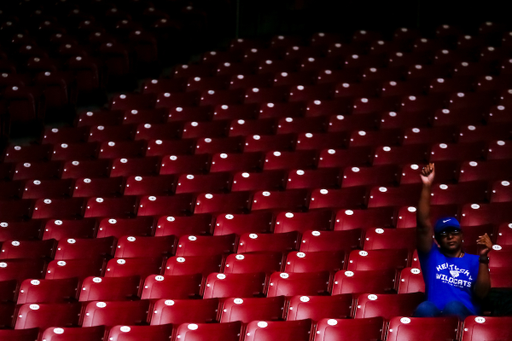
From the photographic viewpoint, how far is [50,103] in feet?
20.7

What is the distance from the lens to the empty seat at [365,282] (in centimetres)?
354

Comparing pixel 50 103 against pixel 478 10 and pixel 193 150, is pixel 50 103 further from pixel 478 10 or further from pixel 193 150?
pixel 478 10

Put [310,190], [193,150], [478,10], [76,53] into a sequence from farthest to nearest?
1. [478,10]
2. [76,53]
3. [193,150]
4. [310,190]

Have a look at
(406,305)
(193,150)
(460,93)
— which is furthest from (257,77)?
(406,305)

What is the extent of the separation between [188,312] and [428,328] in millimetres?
1015

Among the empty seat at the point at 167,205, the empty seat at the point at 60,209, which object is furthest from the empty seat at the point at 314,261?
the empty seat at the point at 60,209

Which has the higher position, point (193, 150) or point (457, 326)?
point (193, 150)

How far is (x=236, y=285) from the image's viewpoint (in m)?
3.67

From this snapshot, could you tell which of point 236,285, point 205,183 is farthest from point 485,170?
point 236,285

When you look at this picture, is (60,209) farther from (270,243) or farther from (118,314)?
(118,314)

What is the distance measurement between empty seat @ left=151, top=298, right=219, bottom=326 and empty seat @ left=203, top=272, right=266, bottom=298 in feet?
0.81

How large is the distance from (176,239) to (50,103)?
2501 millimetres

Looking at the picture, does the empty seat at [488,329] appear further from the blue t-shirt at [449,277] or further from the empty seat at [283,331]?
the empty seat at [283,331]

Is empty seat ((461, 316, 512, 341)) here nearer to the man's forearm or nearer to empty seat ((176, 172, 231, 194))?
the man's forearm
